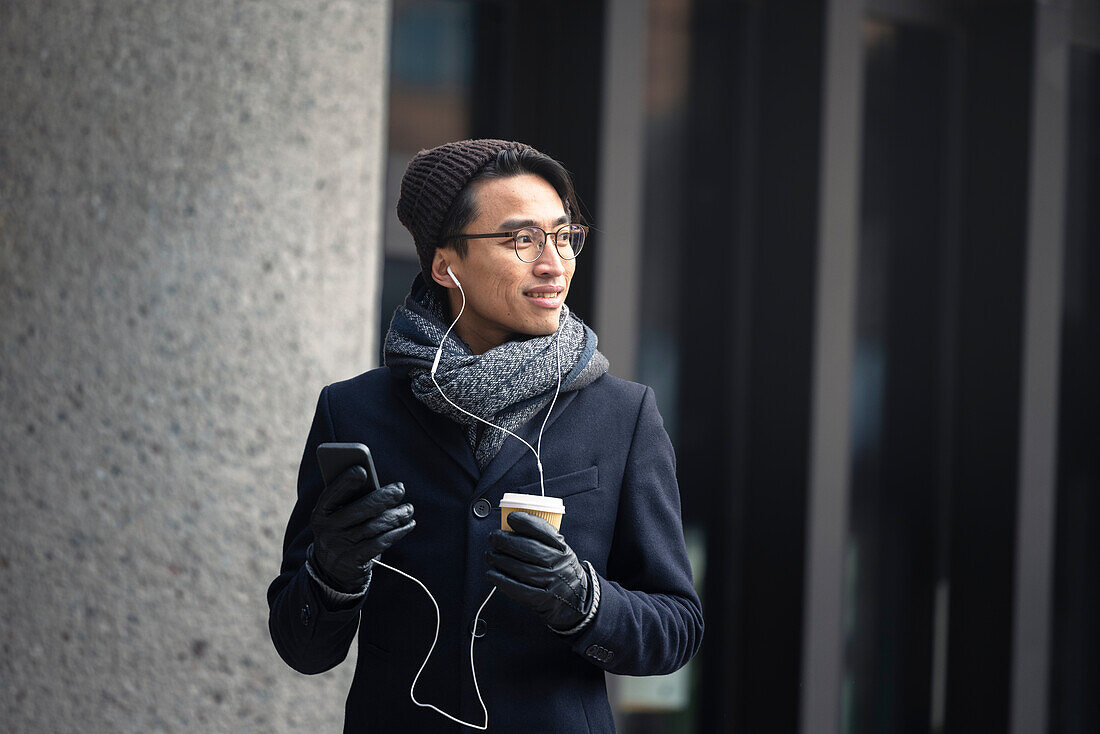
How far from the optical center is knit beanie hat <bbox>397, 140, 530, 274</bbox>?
1864 mm

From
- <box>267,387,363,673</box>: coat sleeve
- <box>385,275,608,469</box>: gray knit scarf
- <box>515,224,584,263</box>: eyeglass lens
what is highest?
<box>515,224,584,263</box>: eyeglass lens

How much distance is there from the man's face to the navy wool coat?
186mm

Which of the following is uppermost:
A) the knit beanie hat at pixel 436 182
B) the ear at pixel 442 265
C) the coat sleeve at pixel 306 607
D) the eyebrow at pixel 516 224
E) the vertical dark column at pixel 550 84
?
the vertical dark column at pixel 550 84

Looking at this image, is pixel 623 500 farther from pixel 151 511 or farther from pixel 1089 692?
pixel 1089 692

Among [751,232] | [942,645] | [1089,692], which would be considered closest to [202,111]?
[751,232]

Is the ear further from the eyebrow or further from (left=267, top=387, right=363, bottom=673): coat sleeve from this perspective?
(left=267, top=387, right=363, bottom=673): coat sleeve

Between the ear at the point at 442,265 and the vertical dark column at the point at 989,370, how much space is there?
340 centimetres

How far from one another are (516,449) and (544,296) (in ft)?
0.94

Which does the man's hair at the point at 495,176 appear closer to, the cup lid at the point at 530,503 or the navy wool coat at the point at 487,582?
the navy wool coat at the point at 487,582

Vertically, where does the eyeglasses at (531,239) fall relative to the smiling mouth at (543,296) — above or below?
above

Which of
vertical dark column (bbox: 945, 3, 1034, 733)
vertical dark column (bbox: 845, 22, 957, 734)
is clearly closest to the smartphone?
vertical dark column (bbox: 845, 22, 957, 734)

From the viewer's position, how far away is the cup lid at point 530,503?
5.32ft

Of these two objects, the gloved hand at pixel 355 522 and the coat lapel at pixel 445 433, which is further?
the coat lapel at pixel 445 433

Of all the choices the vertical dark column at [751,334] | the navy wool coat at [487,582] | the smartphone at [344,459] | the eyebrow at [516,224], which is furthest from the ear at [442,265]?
the vertical dark column at [751,334]
